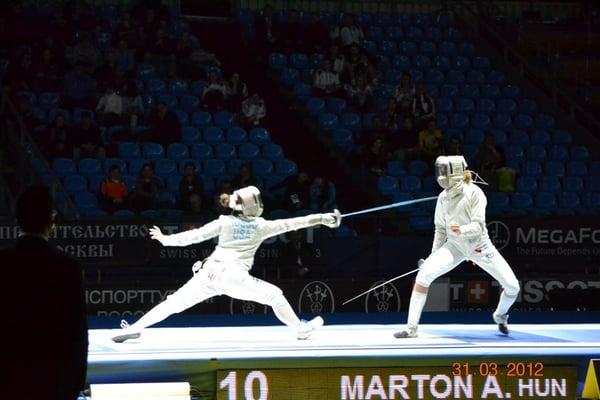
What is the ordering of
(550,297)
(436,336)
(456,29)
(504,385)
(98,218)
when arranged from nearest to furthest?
Result: (504,385) → (436,336) → (98,218) → (550,297) → (456,29)

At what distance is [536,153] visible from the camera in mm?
16141

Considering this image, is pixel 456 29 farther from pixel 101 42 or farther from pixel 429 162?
pixel 101 42

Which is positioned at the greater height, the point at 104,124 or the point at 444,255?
the point at 104,124

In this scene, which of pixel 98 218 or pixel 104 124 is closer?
pixel 98 218

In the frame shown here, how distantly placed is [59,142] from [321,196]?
139 inches

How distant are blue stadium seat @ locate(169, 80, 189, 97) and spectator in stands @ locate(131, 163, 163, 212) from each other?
255 centimetres

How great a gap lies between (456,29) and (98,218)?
8.22 meters

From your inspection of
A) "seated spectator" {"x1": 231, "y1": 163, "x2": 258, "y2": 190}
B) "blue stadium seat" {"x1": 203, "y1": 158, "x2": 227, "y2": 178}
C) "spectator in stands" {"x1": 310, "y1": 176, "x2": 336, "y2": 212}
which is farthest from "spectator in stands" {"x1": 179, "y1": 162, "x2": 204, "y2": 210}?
"spectator in stands" {"x1": 310, "y1": 176, "x2": 336, "y2": 212}

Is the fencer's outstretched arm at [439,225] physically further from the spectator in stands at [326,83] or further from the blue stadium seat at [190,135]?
the spectator in stands at [326,83]

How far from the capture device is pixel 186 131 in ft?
49.6

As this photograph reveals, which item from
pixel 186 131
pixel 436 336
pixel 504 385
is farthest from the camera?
pixel 186 131

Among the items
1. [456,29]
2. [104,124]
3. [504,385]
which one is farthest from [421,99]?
[504,385]

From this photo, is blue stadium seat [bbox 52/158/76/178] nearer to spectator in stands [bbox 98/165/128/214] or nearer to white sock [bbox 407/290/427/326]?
spectator in stands [bbox 98/165/128/214]

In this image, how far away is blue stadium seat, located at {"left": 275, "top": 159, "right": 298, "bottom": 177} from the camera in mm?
14820
